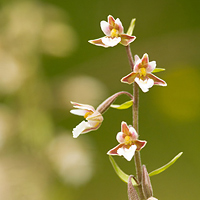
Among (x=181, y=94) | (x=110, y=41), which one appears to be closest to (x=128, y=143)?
(x=110, y=41)

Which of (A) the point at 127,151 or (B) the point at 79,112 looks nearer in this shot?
(A) the point at 127,151

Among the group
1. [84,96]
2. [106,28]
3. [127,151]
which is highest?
[106,28]

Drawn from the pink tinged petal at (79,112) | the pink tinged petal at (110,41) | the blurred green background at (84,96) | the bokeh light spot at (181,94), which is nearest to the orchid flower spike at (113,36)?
the pink tinged petal at (110,41)

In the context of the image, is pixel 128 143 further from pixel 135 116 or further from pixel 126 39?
pixel 126 39

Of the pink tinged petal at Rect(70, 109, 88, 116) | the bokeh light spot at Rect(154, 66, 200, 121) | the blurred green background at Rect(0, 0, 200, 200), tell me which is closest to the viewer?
the pink tinged petal at Rect(70, 109, 88, 116)

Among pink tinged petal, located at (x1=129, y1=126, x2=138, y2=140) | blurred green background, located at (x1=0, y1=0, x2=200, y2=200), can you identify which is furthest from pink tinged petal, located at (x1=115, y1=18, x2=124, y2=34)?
blurred green background, located at (x1=0, y1=0, x2=200, y2=200)

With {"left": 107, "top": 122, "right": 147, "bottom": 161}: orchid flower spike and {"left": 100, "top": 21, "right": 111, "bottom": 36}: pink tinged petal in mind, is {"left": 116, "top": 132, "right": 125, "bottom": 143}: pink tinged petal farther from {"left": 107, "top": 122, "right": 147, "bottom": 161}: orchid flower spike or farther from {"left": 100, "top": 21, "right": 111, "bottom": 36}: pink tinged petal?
{"left": 100, "top": 21, "right": 111, "bottom": 36}: pink tinged petal

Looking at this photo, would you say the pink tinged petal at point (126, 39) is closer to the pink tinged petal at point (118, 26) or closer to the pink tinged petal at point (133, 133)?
the pink tinged petal at point (118, 26)

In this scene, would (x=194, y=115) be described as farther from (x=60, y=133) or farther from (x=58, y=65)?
(x=60, y=133)
